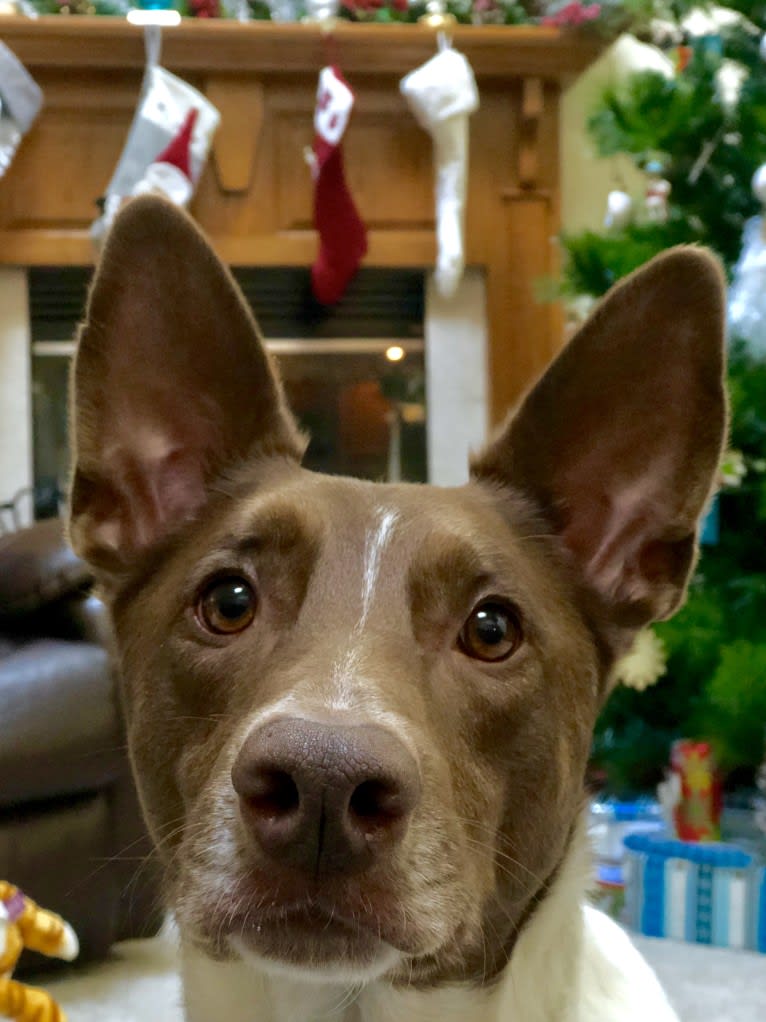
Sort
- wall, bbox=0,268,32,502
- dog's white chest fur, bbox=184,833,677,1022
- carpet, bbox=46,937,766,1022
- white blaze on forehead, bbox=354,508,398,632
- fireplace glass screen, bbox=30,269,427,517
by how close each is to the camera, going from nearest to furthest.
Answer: white blaze on forehead, bbox=354,508,398,632 → dog's white chest fur, bbox=184,833,677,1022 → carpet, bbox=46,937,766,1022 → wall, bbox=0,268,32,502 → fireplace glass screen, bbox=30,269,427,517

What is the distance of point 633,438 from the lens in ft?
5.53

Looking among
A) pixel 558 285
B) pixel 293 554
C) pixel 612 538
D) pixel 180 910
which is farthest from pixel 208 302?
pixel 558 285

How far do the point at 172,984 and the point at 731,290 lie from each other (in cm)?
253

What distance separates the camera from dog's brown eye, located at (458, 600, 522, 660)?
1440 millimetres

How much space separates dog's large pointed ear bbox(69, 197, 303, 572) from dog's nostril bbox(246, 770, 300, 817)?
67 centimetres

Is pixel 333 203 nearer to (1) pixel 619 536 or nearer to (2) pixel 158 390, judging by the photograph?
(2) pixel 158 390

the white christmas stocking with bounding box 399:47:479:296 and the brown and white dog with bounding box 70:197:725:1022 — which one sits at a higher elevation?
the white christmas stocking with bounding box 399:47:479:296

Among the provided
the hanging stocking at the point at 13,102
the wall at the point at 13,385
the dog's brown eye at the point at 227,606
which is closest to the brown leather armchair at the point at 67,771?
the dog's brown eye at the point at 227,606

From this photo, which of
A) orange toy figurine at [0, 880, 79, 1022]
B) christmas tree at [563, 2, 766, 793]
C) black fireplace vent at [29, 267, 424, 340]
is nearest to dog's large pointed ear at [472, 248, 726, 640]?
orange toy figurine at [0, 880, 79, 1022]

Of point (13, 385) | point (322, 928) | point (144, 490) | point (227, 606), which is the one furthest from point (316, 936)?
point (13, 385)

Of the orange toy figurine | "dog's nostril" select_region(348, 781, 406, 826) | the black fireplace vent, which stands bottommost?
the orange toy figurine

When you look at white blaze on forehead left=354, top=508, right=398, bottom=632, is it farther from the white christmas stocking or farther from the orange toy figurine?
the white christmas stocking

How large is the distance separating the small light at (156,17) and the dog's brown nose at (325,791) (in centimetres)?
483

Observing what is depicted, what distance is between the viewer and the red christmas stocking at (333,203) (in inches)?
199
